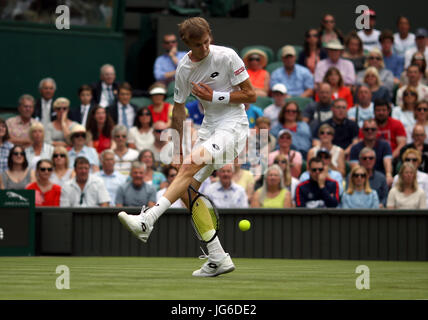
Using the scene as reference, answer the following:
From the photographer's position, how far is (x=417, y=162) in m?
12.1

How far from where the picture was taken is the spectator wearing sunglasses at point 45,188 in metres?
11.3

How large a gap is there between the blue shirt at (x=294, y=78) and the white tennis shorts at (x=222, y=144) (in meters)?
7.47

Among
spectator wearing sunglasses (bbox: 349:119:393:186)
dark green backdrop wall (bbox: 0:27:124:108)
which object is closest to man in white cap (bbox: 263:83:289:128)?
spectator wearing sunglasses (bbox: 349:119:393:186)

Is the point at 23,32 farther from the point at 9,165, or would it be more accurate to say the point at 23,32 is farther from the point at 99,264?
the point at 99,264

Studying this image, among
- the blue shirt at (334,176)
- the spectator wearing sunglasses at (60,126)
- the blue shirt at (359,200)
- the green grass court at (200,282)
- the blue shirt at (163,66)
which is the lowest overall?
the green grass court at (200,282)

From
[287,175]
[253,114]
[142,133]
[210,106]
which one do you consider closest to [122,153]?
[142,133]

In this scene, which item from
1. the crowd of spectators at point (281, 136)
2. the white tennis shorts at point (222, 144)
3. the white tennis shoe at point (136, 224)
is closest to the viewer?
the white tennis shoe at point (136, 224)

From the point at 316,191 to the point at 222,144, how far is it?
4.67 meters

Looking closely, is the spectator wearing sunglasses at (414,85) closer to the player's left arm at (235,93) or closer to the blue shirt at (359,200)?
the blue shirt at (359,200)

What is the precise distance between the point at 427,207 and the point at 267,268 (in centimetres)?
388

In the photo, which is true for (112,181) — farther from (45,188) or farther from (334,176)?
(334,176)

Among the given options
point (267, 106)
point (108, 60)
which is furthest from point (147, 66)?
point (267, 106)

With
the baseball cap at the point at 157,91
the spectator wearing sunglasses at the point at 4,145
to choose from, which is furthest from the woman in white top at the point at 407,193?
the spectator wearing sunglasses at the point at 4,145

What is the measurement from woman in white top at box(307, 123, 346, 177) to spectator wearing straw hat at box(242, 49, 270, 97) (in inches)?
78.7
